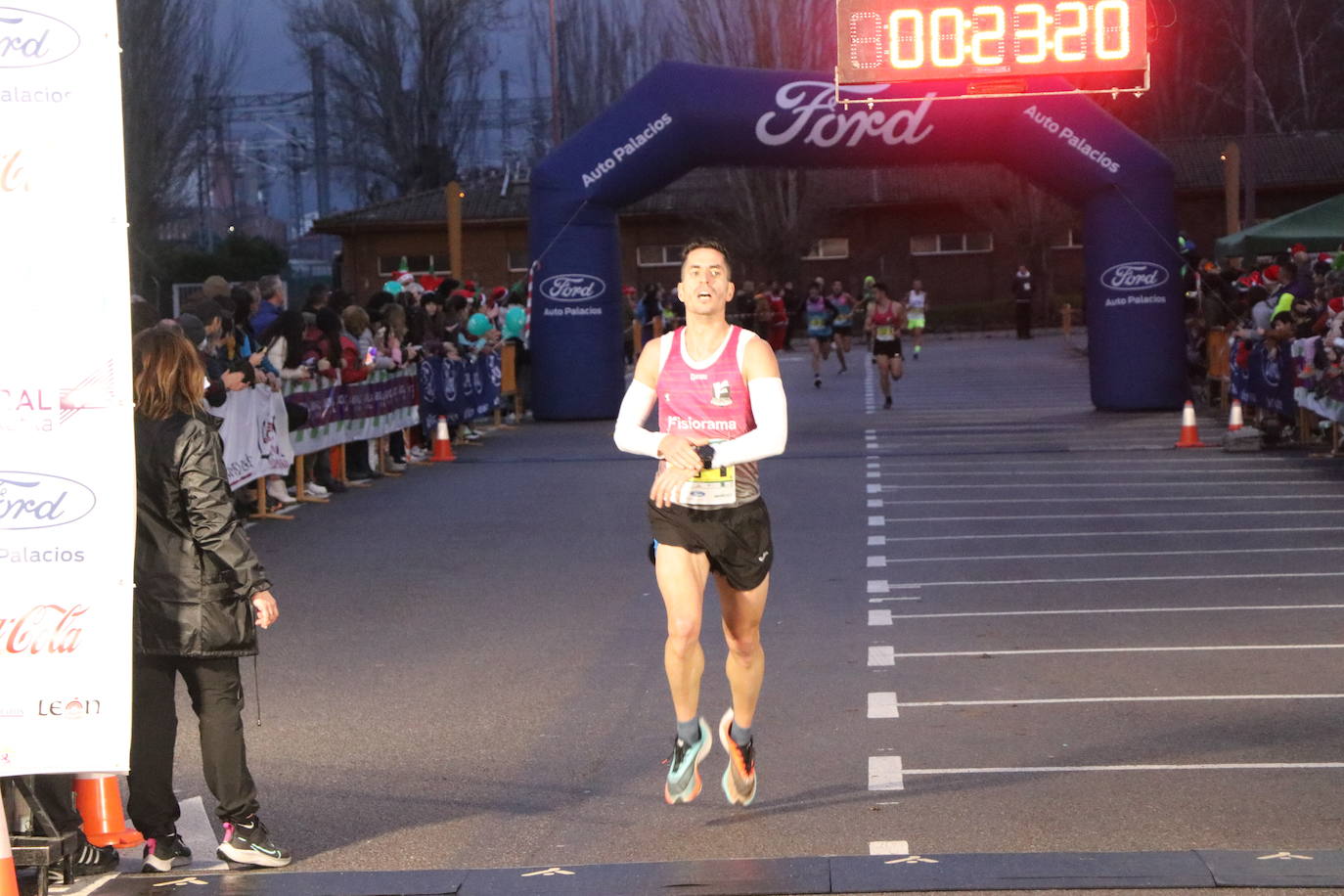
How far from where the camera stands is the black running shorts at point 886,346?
27.3 meters

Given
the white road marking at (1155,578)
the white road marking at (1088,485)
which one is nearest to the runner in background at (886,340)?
the white road marking at (1088,485)

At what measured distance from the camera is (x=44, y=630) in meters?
5.37

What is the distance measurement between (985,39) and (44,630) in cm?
1567

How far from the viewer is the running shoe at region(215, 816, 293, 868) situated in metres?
5.87

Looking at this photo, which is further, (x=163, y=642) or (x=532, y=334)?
(x=532, y=334)

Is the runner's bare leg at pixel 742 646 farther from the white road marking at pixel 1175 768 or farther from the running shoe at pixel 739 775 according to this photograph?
the white road marking at pixel 1175 768

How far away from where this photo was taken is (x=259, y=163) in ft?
252

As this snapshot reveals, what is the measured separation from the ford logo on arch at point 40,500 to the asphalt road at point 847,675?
1379mm

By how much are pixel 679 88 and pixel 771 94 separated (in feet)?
3.61

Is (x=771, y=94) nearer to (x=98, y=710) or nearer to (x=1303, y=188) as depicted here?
(x=98, y=710)

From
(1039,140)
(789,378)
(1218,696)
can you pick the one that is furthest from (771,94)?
(1218,696)

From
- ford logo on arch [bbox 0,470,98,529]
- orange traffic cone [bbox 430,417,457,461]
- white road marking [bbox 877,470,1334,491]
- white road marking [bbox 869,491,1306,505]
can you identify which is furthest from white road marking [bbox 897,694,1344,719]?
orange traffic cone [bbox 430,417,457,461]

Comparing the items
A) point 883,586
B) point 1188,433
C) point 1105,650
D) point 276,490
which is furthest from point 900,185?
→ point 1105,650

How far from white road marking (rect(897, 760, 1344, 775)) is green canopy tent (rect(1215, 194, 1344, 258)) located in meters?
17.4
